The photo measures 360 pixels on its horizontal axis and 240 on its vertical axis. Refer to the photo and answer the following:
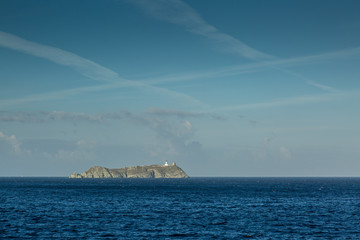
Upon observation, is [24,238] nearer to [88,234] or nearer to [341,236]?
[88,234]

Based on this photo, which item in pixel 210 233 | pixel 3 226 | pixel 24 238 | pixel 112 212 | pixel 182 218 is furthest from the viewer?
pixel 112 212

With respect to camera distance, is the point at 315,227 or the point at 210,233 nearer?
the point at 210,233

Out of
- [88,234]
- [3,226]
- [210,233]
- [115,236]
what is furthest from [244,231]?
[3,226]

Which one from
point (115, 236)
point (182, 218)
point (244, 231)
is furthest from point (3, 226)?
point (244, 231)

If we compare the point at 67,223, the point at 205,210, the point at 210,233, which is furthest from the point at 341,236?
the point at 67,223

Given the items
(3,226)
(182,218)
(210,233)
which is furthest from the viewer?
(182,218)

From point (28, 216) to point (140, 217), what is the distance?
24.0m

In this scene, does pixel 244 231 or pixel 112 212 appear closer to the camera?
pixel 244 231

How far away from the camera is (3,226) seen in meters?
72.1

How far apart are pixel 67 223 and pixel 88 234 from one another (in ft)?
43.4

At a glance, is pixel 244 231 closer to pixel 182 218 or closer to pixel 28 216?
pixel 182 218

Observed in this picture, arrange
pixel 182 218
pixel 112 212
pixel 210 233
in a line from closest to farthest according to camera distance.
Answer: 1. pixel 210 233
2. pixel 182 218
3. pixel 112 212

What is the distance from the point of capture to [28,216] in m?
85.2

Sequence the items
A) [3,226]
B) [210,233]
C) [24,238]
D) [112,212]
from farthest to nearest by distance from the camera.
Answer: [112,212] < [3,226] < [210,233] < [24,238]
